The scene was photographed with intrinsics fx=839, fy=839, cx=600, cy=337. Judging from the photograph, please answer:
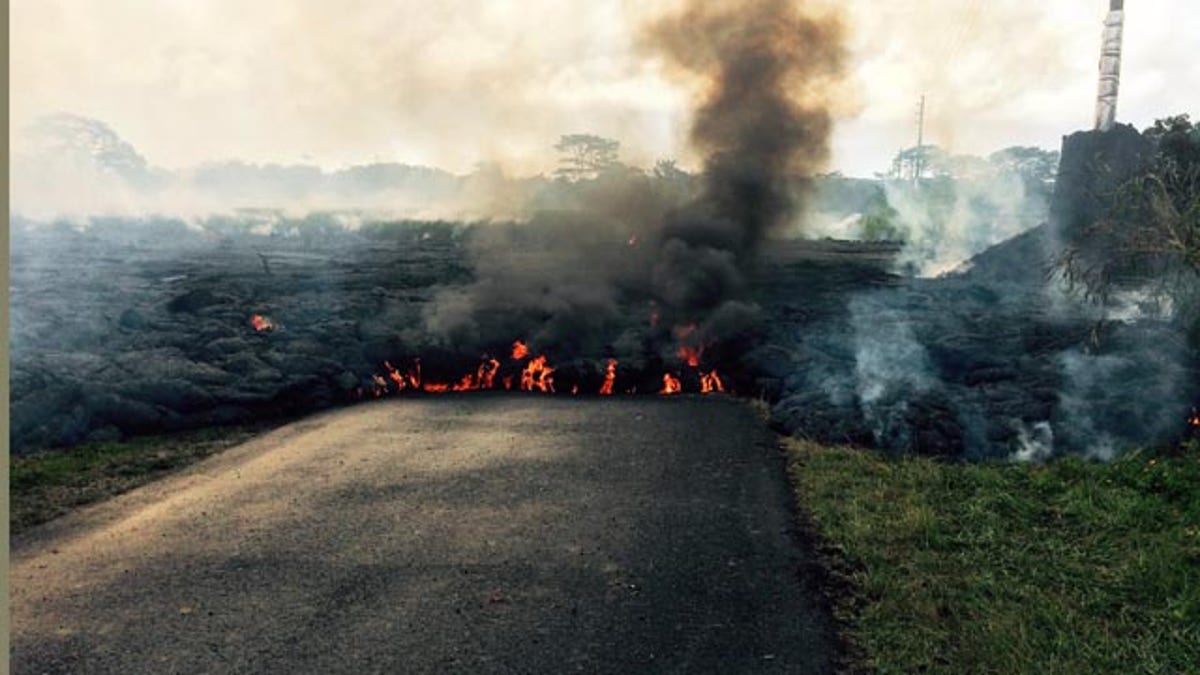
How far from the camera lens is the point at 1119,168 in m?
33.3

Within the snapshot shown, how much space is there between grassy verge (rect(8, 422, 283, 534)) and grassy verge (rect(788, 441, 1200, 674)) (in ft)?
36.9

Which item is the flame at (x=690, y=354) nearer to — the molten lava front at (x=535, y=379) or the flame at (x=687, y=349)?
the flame at (x=687, y=349)

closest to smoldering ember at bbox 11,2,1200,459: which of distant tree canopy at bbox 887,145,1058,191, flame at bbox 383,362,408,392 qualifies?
flame at bbox 383,362,408,392

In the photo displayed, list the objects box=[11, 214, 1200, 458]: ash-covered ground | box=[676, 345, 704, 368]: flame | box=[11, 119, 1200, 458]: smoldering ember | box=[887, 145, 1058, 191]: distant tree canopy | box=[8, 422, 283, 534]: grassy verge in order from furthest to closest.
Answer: box=[887, 145, 1058, 191]: distant tree canopy → box=[676, 345, 704, 368]: flame → box=[11, 119, 1200, 458]: smoldering ember → box=[11, 214, 1200, 458]: ash-covered ground → box=[8, 422, 283, 534]: grassy verge

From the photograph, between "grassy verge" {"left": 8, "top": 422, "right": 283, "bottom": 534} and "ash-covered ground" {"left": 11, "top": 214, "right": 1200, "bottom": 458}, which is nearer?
Answer: "grassy verge" {"left": 8, "top": 422, "right": 283, "bottom": 534}

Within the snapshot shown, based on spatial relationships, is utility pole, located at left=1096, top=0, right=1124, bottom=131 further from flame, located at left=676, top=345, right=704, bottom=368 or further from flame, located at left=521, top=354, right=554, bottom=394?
flame, located at left=521, top=354, right=554, bottom=394

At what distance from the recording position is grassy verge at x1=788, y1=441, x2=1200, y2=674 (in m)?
8.22

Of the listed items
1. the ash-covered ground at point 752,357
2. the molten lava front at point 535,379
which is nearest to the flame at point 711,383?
the molten lava front at point 535,379

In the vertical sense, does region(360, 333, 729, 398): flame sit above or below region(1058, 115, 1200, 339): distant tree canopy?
below

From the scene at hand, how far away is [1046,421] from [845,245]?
155 ft

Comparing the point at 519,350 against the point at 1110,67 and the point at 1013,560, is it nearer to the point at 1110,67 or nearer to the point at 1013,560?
the point at 1013,560

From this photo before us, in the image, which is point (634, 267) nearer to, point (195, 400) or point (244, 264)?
point (195, 400)

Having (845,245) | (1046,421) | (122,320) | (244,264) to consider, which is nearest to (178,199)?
(244,264)

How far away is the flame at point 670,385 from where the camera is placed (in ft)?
74.1
